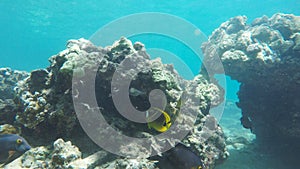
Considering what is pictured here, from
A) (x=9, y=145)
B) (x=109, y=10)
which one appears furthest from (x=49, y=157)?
(x=109, y=10)

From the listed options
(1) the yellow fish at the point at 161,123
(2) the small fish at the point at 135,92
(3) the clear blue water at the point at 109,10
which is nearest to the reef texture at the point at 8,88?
(2) the small fish at the point at 135,92

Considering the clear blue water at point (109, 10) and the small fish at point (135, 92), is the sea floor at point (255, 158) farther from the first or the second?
the clear blue water at point (109, 10)

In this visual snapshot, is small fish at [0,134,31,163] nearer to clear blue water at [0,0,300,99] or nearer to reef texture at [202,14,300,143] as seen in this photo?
reef texture at [202,14,300,143]

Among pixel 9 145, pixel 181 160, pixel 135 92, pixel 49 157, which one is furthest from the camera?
pixel 135 92

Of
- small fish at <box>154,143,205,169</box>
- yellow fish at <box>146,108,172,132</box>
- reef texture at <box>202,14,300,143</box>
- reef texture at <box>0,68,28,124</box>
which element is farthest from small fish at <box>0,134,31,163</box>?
reef texture at <box>202,14,300,143</box>

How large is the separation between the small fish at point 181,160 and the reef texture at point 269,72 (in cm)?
617

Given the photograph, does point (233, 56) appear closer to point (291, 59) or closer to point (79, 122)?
point (291, 59)

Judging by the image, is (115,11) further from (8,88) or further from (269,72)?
(269,72)

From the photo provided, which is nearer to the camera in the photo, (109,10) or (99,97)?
(99,97)

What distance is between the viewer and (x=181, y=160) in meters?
3.17

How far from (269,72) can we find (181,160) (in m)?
7.86

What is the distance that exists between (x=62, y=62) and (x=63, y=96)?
820 mm

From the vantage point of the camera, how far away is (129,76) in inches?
188

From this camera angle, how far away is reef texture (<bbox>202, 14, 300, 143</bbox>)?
28.8 ft
